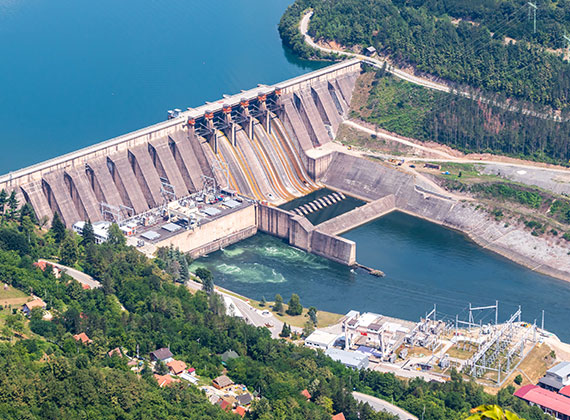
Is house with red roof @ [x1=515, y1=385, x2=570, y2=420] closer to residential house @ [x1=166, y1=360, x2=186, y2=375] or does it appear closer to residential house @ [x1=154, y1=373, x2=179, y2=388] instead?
residential house @ [x1=166, y1=360, x2=186, y2=375]

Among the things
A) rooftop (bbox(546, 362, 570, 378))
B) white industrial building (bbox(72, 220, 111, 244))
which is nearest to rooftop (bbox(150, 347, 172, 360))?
white industrial building (bbox(72, 220, 111, 244))

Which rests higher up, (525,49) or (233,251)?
(525,49)

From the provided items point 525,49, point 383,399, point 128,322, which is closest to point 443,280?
point 383,399

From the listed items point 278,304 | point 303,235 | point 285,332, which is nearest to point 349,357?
point 285,332

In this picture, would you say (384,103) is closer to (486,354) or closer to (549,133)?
(549,133)

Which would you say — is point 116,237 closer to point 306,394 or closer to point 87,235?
point 87,235
